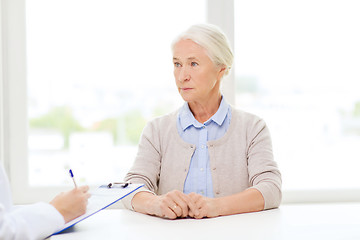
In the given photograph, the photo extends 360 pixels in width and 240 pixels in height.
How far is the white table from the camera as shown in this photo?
1.29 m

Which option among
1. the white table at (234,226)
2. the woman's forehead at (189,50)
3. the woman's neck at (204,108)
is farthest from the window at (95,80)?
the white table at (234,226)

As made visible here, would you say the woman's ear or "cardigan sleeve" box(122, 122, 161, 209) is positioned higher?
the woman's ear

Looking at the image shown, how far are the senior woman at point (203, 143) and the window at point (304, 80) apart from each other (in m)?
0.59

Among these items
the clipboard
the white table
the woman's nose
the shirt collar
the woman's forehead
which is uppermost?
the woman's forehead

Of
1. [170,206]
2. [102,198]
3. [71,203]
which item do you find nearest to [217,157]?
[170,206]

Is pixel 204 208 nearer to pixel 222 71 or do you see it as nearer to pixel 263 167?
pixel 263 167

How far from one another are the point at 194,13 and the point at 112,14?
1.48 feet

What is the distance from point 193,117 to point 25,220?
1016 millimetres

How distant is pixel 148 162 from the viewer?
6.41 feet

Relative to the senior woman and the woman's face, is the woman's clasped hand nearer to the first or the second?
the senior woman

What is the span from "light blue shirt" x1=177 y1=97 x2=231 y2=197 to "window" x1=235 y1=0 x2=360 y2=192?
0.59 meters

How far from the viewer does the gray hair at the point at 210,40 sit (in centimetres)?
194

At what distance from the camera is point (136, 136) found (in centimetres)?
258

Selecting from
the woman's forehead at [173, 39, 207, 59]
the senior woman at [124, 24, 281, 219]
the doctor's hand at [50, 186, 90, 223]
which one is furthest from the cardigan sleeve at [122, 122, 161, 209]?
the doctor's hand at [50, 186, 90, 223]
